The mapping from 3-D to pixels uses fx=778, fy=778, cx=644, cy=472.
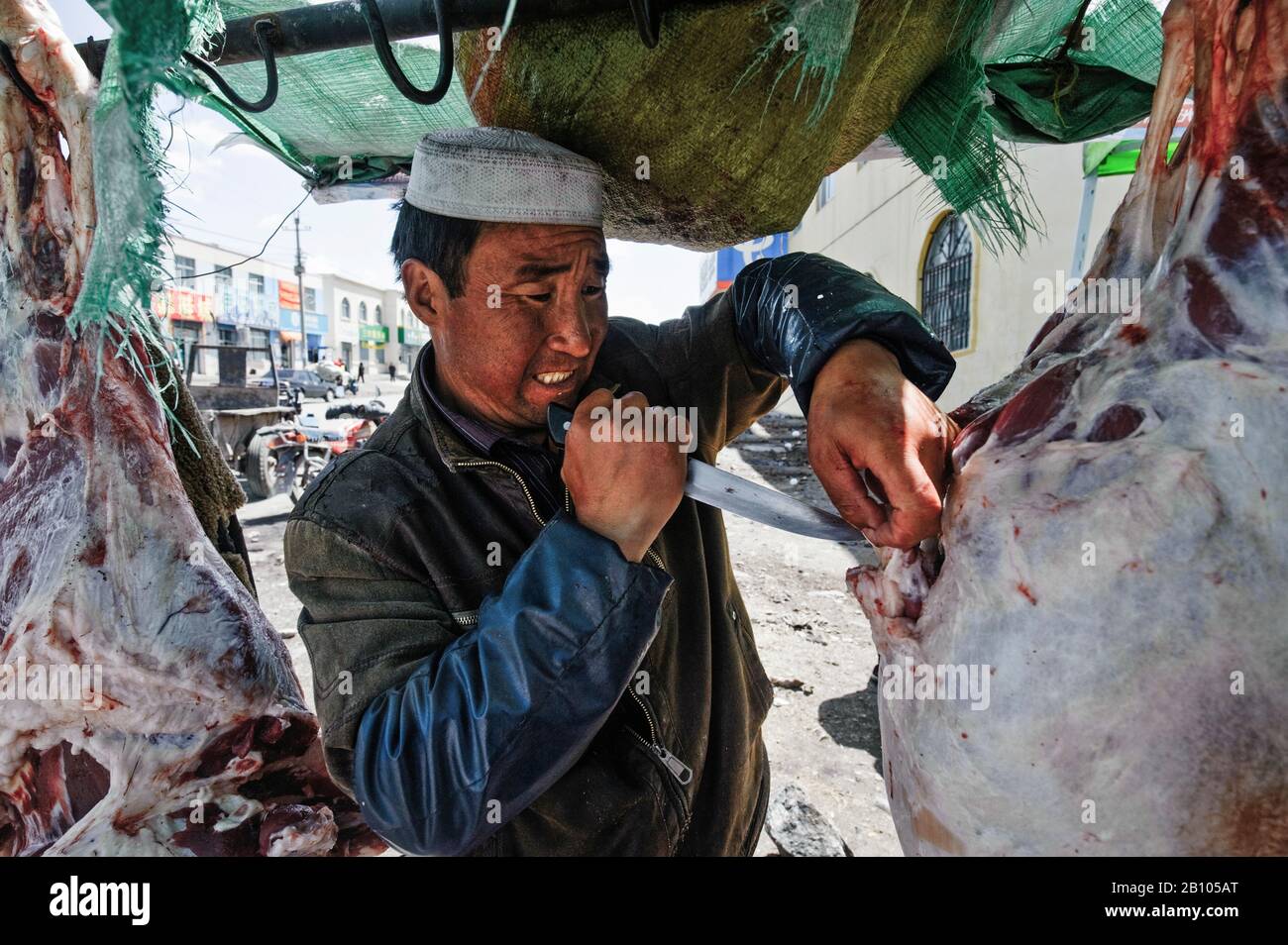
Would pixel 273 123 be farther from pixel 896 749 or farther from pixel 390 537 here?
pixel 896 749

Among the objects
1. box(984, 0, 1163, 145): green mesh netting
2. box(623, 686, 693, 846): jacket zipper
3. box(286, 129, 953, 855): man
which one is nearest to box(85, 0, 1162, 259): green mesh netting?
box(984, 0, 1163, 145): green mesh netting

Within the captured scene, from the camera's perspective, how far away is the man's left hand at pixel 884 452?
100 cm

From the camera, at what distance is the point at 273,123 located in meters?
1.77

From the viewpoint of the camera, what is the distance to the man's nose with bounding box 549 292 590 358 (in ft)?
4.44

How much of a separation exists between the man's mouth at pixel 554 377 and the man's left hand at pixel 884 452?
478 millimetres

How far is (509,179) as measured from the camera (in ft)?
4.08

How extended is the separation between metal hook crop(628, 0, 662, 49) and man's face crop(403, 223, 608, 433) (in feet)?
1.27

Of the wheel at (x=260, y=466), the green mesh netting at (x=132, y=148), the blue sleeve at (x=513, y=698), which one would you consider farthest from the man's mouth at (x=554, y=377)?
the wheel at (x=260, y=466)

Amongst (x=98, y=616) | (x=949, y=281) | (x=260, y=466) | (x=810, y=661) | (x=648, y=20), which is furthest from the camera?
(x=949, y=281)

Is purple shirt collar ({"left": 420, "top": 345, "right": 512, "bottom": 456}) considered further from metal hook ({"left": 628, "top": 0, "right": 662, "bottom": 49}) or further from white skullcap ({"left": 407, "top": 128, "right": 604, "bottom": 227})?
metal hook ({"left": 628, "top": 0, "right": 662, "bottom": 49})

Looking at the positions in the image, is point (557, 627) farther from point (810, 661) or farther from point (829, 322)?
point (810, 661)

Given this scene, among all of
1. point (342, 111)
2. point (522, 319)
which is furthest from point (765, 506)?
point (342, 111)

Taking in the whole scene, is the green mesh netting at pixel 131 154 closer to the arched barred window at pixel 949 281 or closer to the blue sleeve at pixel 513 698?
the blue sleeve at pixel 513 698

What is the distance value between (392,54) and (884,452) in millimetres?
829
